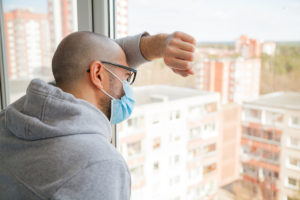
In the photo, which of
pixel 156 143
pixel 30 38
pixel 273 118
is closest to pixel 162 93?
pixel 156 143

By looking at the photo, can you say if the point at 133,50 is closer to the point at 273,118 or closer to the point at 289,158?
the point at 273,118

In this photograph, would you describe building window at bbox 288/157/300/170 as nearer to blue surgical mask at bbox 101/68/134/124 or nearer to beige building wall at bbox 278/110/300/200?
beige building wall at bbox 278/110/300/200

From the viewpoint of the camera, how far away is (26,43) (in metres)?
2.21

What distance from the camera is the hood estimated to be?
0.75 meters

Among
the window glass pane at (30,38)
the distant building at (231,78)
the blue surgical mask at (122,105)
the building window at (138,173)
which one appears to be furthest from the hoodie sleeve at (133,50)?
the window glass pane at (30,38)

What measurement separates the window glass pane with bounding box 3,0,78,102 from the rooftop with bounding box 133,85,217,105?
0.70 metres

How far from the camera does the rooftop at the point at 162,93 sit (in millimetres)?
1420

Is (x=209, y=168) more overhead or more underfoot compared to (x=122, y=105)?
more underfoot

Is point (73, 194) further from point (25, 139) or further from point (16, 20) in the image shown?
point (16, 20)

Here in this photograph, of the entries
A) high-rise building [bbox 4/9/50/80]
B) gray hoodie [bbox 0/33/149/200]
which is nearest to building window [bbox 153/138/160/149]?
gray hoodie [bbox 0/33/149/200]

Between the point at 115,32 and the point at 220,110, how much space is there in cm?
66

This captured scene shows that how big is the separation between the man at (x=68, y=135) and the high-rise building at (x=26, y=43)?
1178 millimetres

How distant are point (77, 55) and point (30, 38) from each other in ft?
4.73

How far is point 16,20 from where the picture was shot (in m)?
2.22
